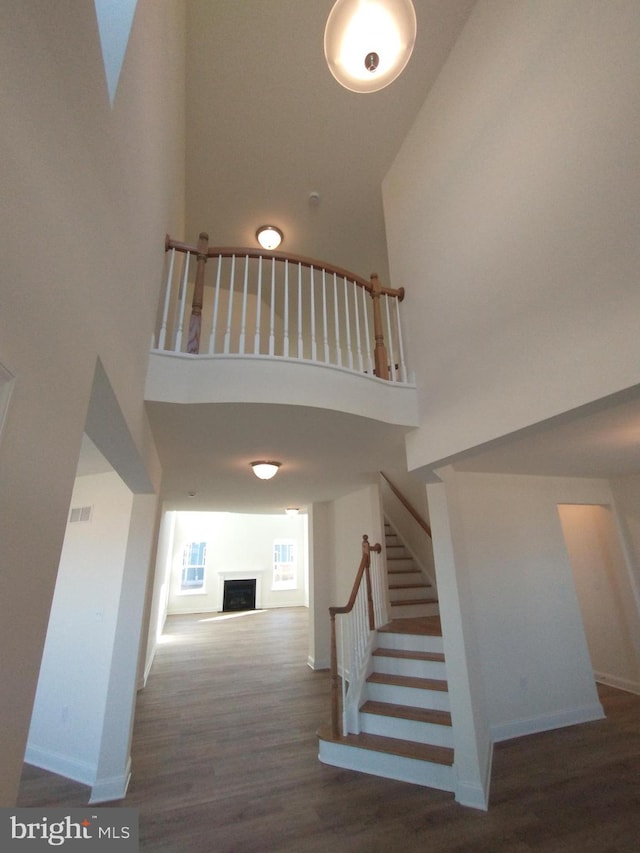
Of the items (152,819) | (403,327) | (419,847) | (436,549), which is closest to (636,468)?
(436,549)

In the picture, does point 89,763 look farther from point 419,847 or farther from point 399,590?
point 399,590

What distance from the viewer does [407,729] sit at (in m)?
3.11

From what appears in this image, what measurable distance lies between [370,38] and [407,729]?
4484 millimetres

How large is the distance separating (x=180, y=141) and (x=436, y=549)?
420 centimetres

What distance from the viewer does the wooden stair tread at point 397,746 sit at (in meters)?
2.78

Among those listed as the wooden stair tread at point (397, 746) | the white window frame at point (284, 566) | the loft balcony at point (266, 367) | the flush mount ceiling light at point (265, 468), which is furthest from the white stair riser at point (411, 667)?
the white window frame at point (284, 566)

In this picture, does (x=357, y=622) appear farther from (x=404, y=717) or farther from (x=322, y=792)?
(x=322, y=792)

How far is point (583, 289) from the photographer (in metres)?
1.65

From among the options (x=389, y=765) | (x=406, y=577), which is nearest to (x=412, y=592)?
(x=406, y=577)

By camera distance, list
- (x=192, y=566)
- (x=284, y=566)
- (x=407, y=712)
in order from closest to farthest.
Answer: (x=407, y=712)
(x=192, y=566)
(x=284, y=566)

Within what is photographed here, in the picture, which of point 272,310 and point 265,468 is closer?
point 272,310

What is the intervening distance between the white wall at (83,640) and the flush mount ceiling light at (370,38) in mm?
3358

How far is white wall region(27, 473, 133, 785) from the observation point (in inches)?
120

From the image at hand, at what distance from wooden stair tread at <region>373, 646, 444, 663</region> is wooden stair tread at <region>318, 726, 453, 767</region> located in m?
0.64
